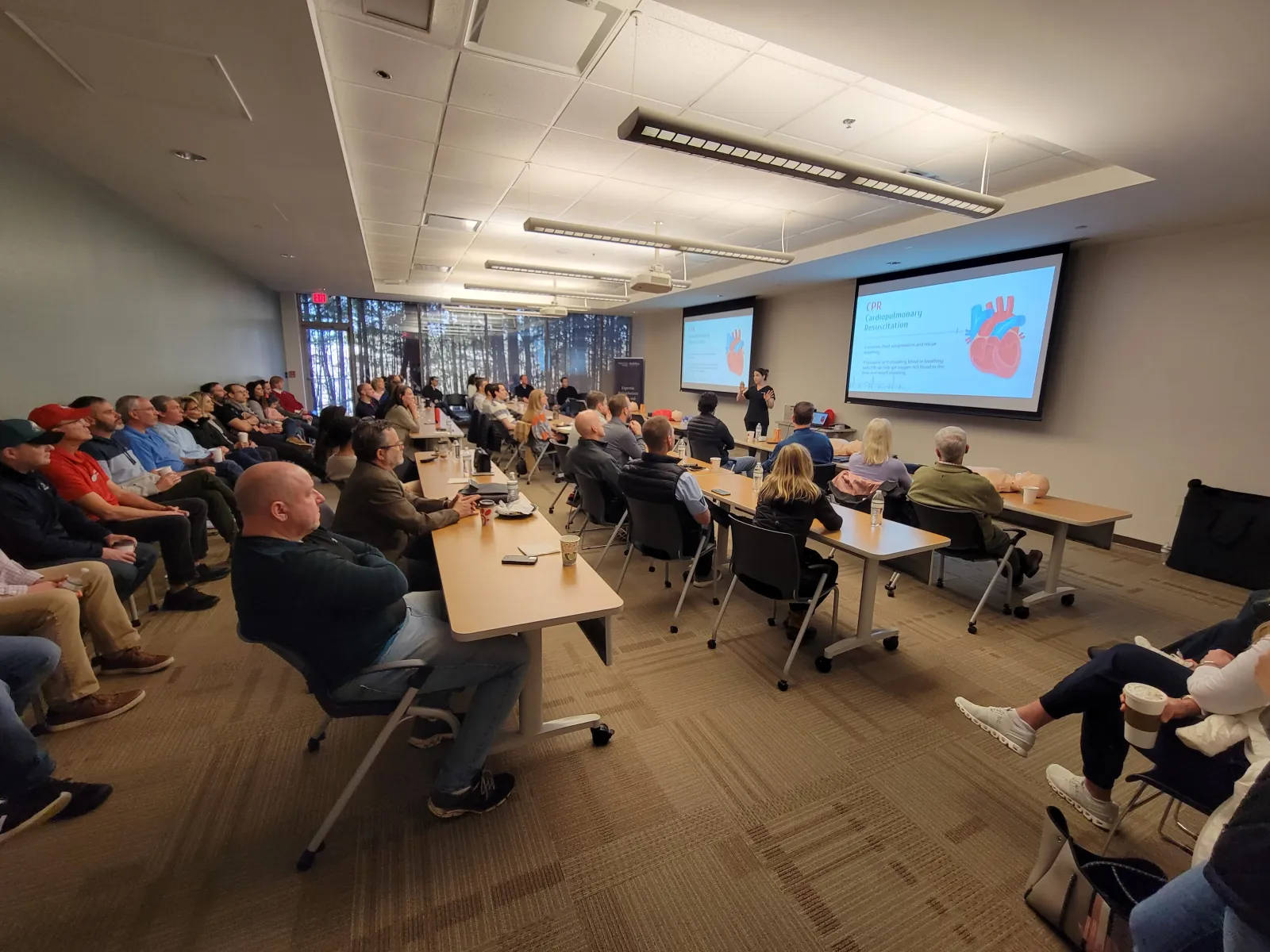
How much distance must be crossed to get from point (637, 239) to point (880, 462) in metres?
3.08

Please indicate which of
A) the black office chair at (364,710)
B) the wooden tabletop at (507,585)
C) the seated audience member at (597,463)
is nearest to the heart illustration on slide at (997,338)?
the seated audience member at (597,463)

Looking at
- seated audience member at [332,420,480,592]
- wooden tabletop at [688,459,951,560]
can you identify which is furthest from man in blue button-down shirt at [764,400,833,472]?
seated audience member at [332,420,480,592]

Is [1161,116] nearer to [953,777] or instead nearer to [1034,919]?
[953,777]

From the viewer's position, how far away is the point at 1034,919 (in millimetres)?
1562

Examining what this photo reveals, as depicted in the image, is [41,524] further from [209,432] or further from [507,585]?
[209,432]

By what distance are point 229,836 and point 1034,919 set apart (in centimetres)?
259

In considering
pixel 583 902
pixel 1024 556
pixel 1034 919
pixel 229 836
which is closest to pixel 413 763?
pixel 229 836

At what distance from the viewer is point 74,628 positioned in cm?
222

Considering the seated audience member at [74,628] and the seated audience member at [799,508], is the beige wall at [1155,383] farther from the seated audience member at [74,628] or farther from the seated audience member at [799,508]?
the seated audience member at [74,628]

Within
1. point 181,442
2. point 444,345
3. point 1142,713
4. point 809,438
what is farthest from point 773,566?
point 444,345

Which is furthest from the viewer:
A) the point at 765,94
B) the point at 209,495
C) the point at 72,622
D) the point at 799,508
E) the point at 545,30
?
the point at 209,495

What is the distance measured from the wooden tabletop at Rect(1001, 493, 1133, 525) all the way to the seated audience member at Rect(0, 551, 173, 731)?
16.7 ft

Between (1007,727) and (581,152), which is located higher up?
(581,152)

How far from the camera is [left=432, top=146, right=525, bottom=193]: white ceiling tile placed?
4121 mm
